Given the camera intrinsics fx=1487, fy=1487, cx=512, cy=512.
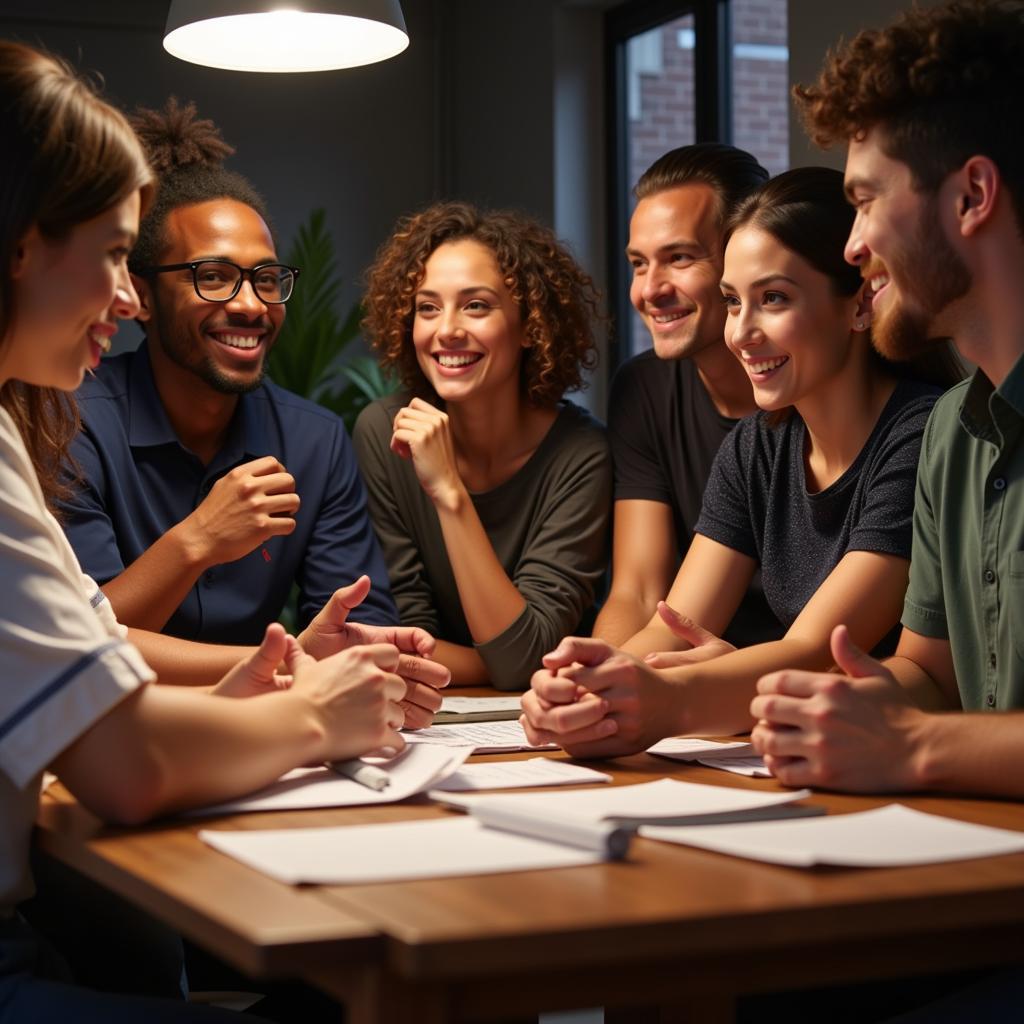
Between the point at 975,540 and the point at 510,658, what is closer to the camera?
the point at 975,540

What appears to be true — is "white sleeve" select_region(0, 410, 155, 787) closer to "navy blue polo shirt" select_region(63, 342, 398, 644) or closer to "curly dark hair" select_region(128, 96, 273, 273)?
"navy blue polo shirt" select_region(63, 342, 398, 644)

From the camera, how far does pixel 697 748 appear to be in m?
1.72

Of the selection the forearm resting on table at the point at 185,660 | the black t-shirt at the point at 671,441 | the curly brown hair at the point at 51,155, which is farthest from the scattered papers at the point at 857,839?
the black t-shirt at the point at 671,441

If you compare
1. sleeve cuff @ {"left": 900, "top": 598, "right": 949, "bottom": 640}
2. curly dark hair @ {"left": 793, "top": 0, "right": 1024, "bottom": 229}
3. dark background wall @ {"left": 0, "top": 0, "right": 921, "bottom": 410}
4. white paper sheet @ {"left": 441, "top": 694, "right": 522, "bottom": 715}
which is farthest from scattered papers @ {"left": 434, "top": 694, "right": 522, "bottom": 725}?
dark background wall @ {"left": 0, "top": 0, "right": 921, "bottom": 410}

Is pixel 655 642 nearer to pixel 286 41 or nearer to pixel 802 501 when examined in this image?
pixel 802 501

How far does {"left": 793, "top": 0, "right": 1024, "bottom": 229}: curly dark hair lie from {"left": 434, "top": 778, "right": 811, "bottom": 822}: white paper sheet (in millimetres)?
742

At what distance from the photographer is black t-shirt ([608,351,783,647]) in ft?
8.98

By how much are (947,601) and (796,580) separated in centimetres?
50

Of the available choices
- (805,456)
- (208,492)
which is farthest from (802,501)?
(208,492)

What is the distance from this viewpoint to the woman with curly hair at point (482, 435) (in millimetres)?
2641

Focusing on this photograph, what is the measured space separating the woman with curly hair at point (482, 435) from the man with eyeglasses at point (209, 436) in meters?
0.12

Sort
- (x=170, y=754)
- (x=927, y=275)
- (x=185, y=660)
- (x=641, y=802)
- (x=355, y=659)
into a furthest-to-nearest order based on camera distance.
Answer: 1. (x=185, y=660)
2. (x=927, y=275)
3. (x=355, y=659)
4. (x=641, y=802)
5. (x=170, y=754)

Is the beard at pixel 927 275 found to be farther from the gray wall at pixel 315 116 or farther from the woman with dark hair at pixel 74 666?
the gray wall at pixel 315 116

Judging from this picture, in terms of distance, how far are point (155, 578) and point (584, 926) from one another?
155cm
